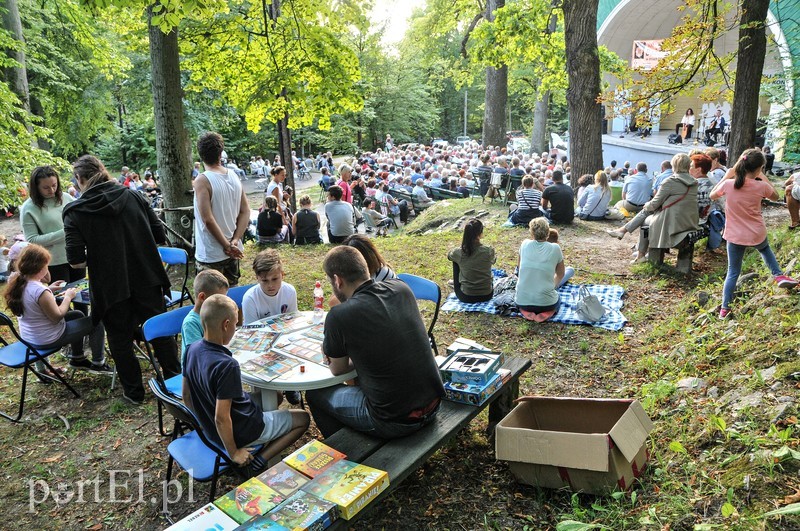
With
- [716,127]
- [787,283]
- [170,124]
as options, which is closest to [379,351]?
[787,283]

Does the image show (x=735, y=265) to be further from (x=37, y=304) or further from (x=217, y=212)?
(x=37, y=304)

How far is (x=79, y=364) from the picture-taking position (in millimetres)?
5383

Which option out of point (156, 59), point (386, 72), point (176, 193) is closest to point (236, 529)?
point (176, 193)

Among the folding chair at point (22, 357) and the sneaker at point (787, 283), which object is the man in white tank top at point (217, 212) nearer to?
the folding chair at point (22, 357)

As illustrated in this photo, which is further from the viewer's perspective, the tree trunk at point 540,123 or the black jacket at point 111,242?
the tree trunk at point 540,123

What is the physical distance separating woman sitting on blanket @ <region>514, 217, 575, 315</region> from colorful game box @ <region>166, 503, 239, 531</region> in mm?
4410

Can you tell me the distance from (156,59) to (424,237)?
545 centimetres

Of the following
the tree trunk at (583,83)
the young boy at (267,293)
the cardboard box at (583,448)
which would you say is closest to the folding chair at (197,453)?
the young boy at (267,293)

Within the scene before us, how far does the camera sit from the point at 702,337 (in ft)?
16.4

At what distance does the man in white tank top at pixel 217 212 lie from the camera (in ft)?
16.9

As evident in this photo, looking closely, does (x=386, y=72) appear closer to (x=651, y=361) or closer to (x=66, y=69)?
(x=66, y=69)

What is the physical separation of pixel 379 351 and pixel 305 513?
2.95 ft

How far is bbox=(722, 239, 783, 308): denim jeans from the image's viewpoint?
5359 mm

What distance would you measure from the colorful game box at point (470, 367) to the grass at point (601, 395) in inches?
23.0
